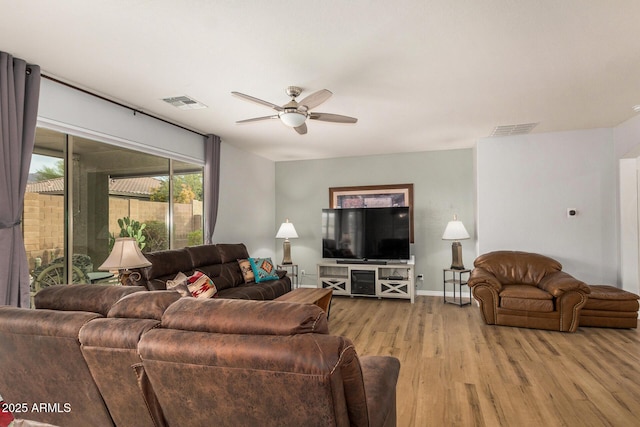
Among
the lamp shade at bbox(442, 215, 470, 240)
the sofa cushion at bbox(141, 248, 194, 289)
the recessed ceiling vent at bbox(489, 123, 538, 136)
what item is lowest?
the sofa cushion at bbox(141, 248, 194, 289)

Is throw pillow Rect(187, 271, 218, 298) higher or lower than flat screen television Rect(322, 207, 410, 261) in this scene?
lower

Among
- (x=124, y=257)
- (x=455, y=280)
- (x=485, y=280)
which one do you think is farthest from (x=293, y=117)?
(x=455, y=280)

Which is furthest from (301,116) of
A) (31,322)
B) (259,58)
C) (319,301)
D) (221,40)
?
(31,322)

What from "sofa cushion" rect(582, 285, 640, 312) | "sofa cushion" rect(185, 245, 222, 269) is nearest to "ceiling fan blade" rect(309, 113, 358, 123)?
"sofa cushion" rect(185, 245, 222, 269)

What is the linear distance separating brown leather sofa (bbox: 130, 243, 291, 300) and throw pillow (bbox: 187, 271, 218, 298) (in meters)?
0.27

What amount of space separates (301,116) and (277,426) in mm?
2630

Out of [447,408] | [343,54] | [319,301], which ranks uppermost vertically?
[343,54]

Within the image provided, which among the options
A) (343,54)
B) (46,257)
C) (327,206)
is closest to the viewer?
(343,54)

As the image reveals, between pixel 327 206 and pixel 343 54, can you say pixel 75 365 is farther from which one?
pixel 327 206

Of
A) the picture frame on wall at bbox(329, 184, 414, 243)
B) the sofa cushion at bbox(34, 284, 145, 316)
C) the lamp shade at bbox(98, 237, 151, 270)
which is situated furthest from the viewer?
the picture frame on wall at bbox(329, 184, 414, 243)

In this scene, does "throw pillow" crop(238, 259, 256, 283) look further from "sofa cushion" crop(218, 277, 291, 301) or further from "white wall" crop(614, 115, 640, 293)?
"white wall" crop(614, 115, 640, 293)

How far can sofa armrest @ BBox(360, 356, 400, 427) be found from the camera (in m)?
1.48

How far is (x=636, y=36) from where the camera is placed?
2537mm

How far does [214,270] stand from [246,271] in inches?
22.7
